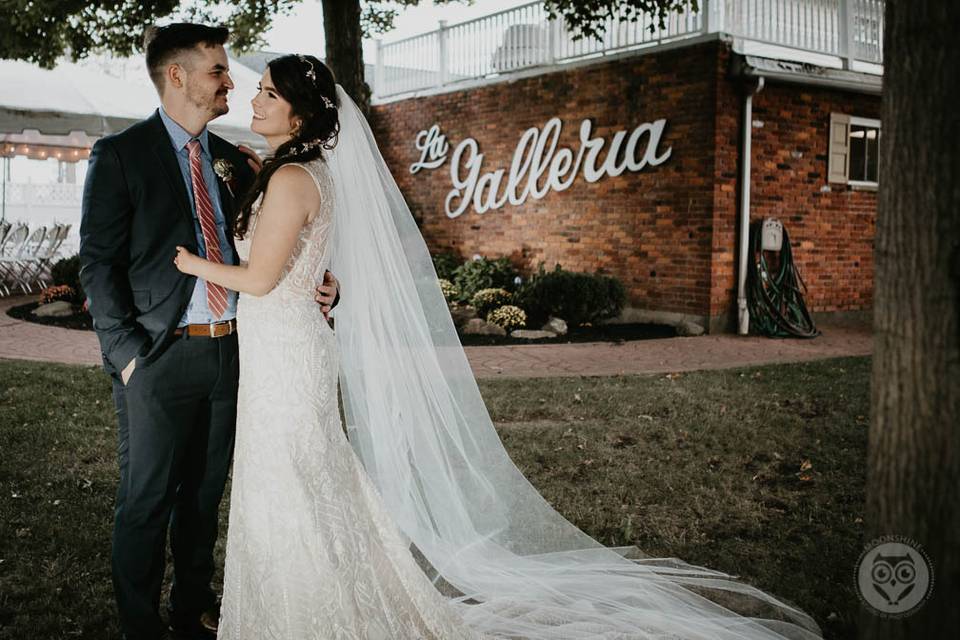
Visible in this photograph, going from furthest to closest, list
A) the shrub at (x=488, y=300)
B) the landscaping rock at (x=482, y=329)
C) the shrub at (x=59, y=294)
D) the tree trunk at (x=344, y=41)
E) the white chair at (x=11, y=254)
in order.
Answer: the white chair at (x=11, y=254)
the shrub at (x=59, y=294)
the shrub at (x=488, y=300)
the landscaping rock at (x=482, y=329)
the tree trunk at (x=344, y=41)

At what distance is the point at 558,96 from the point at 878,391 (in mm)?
11064

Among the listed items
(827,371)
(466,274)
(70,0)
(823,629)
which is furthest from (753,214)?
(70,0)

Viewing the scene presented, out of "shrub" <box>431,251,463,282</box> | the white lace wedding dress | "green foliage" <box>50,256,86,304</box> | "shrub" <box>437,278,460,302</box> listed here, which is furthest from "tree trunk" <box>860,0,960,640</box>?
"green foliage" <box>50,256,86,304</box>

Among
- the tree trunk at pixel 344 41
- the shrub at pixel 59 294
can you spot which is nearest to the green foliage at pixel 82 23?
the tree trunk at pixel 344 41

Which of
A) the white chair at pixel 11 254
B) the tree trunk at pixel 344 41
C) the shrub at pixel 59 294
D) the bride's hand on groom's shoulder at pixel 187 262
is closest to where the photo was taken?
the bride's hand on groom's shoulder at pixel 187 262

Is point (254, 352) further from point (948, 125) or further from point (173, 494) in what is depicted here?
point (948, 125)

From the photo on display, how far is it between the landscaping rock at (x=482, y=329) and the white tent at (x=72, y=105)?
3.85 meters

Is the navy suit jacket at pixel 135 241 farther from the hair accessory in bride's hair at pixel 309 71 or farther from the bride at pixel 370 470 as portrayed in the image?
the hair accessory in bride's hair at pixel 309 71

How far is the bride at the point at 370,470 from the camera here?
2709mm

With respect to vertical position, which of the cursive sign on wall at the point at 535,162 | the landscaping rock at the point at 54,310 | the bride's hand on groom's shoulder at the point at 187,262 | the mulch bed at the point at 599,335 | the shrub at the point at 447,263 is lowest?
the mulch bed at the point at 599,335

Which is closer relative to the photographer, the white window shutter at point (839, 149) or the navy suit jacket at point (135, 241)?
the navy suit jacket at point (135, 241)

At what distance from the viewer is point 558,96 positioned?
40.9 feet

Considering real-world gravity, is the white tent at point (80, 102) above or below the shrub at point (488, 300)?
above

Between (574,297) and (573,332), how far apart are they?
19.7 inches
